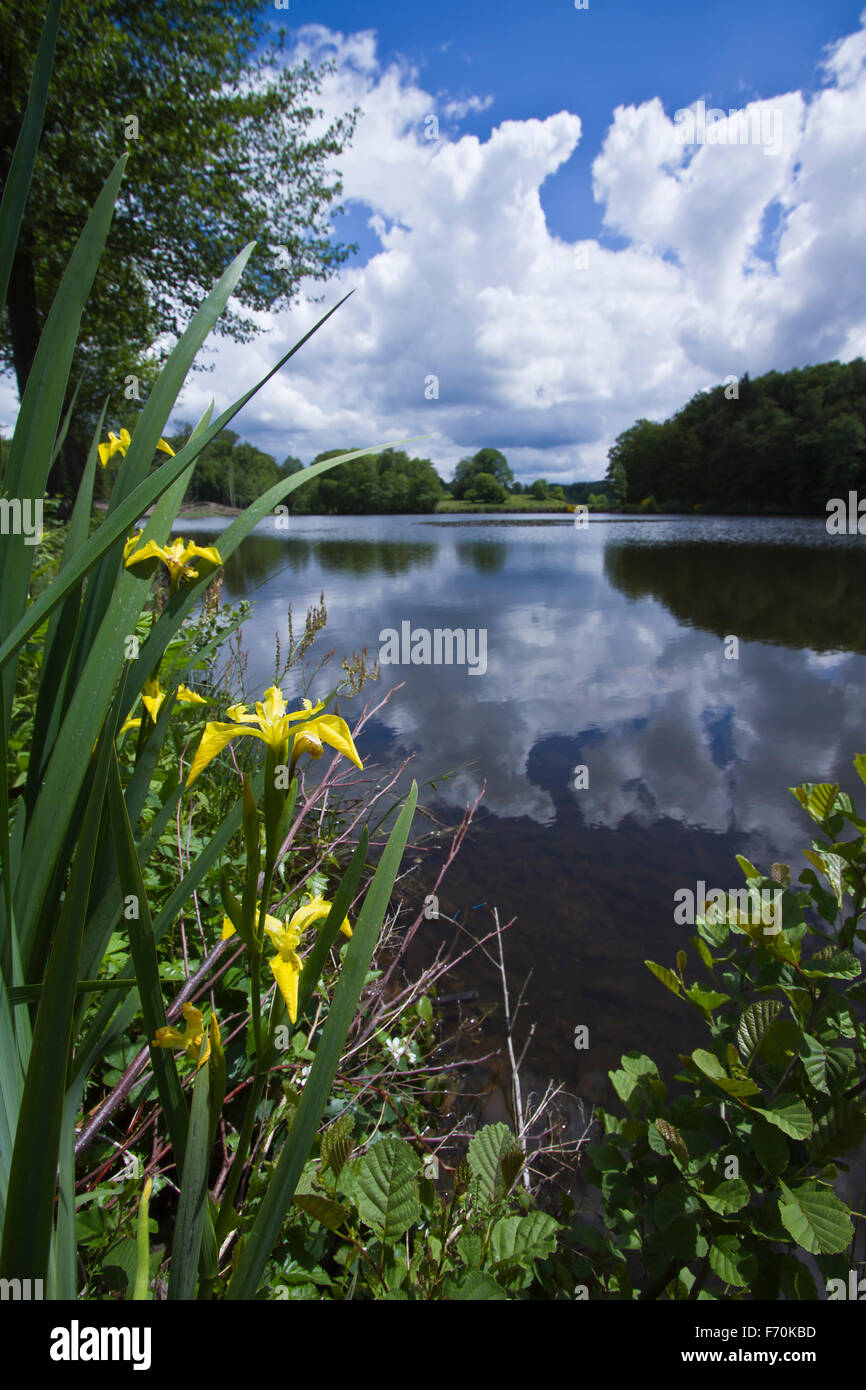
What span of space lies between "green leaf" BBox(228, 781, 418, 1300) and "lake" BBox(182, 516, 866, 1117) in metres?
0.92

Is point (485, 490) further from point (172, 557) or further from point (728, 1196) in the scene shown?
point (728, 1196)

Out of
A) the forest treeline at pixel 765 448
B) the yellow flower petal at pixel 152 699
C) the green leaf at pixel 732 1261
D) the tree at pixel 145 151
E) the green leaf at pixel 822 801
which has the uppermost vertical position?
the forest treeline at pixel 765 448

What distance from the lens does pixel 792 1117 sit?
2.50ft

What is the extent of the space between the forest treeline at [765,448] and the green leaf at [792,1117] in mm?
43646

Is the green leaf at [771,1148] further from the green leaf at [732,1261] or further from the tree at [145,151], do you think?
the tree at [145,151]

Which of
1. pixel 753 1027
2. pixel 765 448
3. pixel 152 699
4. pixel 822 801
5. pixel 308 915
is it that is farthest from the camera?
pixel 765 448

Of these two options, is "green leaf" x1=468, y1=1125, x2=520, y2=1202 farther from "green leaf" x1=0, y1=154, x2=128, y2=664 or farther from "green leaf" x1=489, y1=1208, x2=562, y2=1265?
"green leaf" x1=0, y1=154, x2=128, y2=664

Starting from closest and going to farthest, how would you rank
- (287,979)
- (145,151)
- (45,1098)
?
1. (45,1098)
2. (287,979)
3. (145,151)

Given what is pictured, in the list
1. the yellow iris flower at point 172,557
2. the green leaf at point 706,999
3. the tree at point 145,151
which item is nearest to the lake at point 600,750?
the yellow iris flower at point 172,557

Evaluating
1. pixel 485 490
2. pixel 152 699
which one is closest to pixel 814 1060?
pixel 152 699

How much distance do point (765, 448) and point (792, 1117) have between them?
48242 millimetres

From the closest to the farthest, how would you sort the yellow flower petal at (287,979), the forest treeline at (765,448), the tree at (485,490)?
the yellow flower petal at (287,979) < the forest treeline at (765,448) < the tree at (485,490)

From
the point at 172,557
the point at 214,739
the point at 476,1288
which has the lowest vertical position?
the point at 476,1288

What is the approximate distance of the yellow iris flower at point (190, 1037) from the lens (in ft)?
1.79
